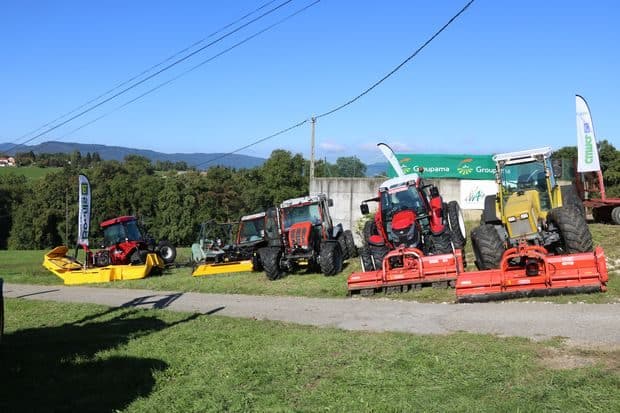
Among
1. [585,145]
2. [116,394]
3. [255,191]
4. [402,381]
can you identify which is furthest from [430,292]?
[255,191]

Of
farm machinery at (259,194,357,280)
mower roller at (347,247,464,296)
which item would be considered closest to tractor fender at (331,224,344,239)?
farm machinery at (259,194,357,280)

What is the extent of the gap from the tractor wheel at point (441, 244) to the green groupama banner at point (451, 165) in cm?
1068

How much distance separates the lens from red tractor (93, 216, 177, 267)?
2269cm

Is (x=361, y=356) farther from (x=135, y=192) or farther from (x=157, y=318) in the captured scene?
(x=135, y=192)

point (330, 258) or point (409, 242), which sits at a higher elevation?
point (409, 242)

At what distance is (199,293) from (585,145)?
1233cm

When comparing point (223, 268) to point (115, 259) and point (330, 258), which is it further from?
point (115, 259)

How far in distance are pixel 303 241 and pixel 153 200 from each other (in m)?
56.2

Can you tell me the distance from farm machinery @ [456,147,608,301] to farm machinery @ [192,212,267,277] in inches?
340

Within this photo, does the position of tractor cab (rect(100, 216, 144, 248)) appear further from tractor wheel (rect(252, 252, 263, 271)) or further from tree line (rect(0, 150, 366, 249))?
tree line (rect(0, 150, 366, 249))

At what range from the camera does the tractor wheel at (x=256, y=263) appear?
1926 centimetres

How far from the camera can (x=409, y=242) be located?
14.1 m

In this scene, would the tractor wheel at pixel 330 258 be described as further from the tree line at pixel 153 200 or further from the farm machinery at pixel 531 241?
the tree line at pixel 153 200

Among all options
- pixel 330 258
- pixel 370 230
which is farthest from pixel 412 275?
pixel 330 258
